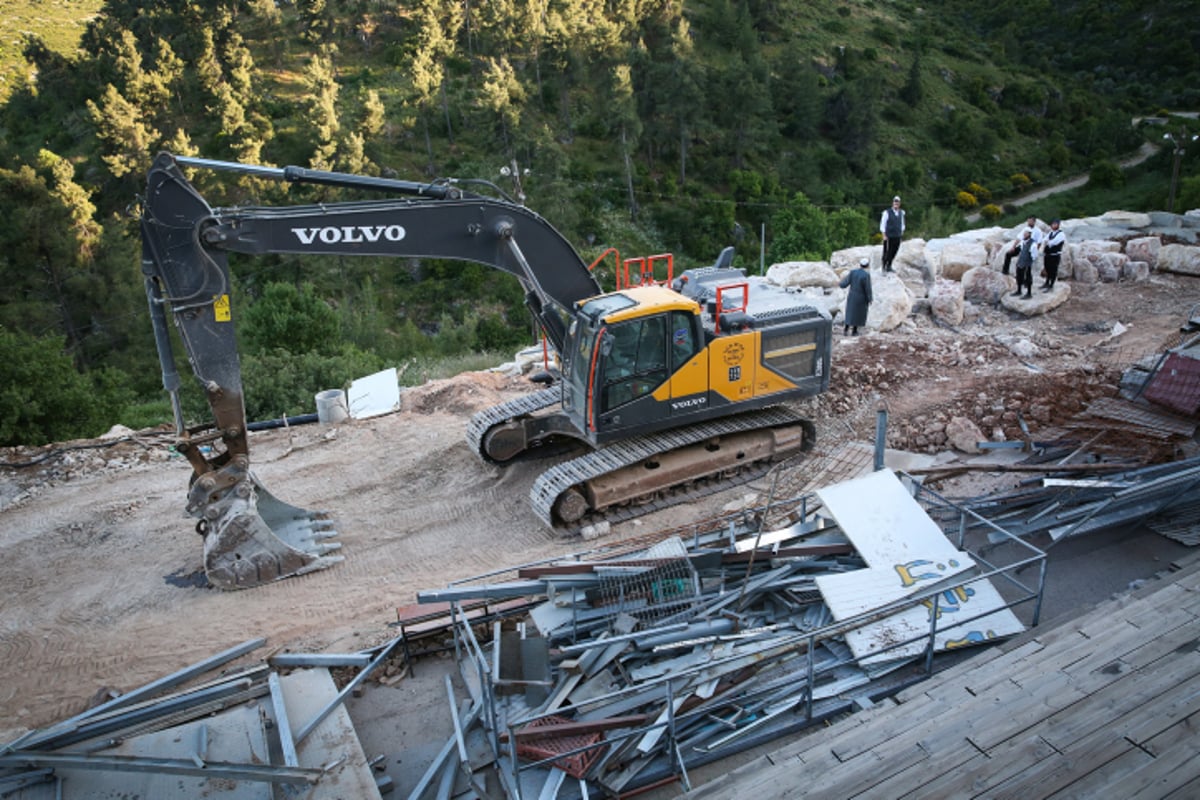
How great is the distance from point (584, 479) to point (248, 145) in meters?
33.9

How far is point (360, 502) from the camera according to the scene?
11570 mm

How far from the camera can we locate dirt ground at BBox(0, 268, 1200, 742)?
28.9 feet

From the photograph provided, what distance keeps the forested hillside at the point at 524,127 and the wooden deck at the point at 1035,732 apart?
63.4 ft

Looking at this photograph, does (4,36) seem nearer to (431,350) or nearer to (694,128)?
(694,128)

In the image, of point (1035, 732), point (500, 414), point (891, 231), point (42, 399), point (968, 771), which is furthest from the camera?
point (891, 231)

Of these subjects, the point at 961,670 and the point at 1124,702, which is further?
the point at 961,670

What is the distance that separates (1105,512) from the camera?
8242mm

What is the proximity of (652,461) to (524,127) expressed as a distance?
3784cm

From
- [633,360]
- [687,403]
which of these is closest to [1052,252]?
[687,403]

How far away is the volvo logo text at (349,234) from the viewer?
30.3 feet

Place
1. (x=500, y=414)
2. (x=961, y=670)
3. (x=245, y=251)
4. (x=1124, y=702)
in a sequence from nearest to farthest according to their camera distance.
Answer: (x=1124, y=702) → (x=961, y=670) → (x=245, y=251) → (x=500, y=414)

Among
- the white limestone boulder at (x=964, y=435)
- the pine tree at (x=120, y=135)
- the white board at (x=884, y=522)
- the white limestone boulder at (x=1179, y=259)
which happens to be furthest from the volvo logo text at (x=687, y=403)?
the pine tree at (x=120, y=135)

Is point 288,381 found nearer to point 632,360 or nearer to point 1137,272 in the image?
point 632,360

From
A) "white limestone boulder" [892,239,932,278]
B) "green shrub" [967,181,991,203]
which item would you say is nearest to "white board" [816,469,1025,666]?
"white limestone boulder" [892,239,932,278]
